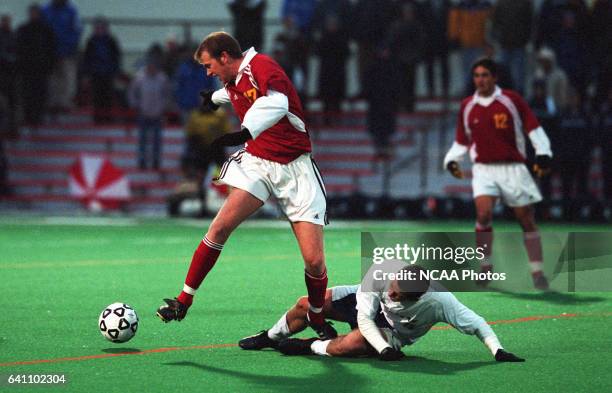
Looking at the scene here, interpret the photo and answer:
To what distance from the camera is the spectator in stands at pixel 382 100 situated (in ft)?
75.0

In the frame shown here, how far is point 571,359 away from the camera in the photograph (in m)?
8.83

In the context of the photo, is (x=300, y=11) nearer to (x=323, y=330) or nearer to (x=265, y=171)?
(x=265, y=171)

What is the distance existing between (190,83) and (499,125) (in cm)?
1313

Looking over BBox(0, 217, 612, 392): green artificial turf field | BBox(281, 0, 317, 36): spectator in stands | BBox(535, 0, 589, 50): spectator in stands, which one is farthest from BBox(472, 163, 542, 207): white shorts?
BBox(281, 0, 317, 36): spectator in stands

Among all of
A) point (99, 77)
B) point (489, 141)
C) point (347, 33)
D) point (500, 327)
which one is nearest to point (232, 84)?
point (500, 327)

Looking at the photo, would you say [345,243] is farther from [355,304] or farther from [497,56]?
[355,304]

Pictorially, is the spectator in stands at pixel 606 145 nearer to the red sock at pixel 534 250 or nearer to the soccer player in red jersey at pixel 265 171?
the red sock at pixel 534 250

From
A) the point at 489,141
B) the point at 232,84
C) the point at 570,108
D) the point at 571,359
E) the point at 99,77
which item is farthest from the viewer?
the point at 99,77

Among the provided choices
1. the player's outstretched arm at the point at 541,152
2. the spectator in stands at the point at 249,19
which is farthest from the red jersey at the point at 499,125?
the spectator in stands at the point at 249,19

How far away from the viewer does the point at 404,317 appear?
8609 mm

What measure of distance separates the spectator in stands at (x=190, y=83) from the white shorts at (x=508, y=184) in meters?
12.5

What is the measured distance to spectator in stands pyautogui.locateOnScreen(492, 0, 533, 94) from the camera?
22219 mm

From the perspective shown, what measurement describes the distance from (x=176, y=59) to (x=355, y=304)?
19.1 metres

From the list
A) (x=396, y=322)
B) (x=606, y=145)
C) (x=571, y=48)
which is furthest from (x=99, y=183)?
(x=396, y=322)
